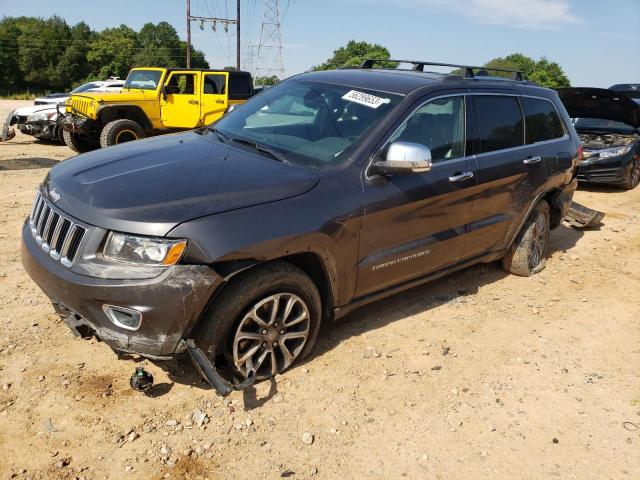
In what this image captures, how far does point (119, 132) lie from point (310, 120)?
25.1ft

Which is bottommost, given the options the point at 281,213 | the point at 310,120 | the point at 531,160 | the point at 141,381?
the point at 141,381

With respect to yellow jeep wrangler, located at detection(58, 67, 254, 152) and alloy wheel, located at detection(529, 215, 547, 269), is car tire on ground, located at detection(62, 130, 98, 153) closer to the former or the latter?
yellow jeep wrangler, located at detection(58, 67, 254, 152)

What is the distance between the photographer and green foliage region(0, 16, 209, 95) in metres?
61.8

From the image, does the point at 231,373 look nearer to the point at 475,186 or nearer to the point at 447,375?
the point at 447,375

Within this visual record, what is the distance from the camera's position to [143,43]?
3287 inches

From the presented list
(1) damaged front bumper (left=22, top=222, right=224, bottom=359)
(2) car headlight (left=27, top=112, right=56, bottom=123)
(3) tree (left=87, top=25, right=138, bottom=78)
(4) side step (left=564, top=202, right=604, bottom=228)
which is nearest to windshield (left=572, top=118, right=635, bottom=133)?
(4) side step (left=564, top=202, right=604, bottom=228)

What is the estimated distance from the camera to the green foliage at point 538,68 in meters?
58.2

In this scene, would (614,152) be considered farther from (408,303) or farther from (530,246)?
(408,303)

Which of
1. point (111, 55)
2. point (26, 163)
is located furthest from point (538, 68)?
point (26, 163)

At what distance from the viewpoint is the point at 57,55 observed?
64.2 metres

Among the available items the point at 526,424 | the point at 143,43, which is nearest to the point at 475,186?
the point at 526,424

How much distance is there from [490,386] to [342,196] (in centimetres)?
156

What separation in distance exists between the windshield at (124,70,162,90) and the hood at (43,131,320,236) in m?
8.44

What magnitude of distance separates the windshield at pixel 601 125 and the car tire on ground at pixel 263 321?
900 centimetres
